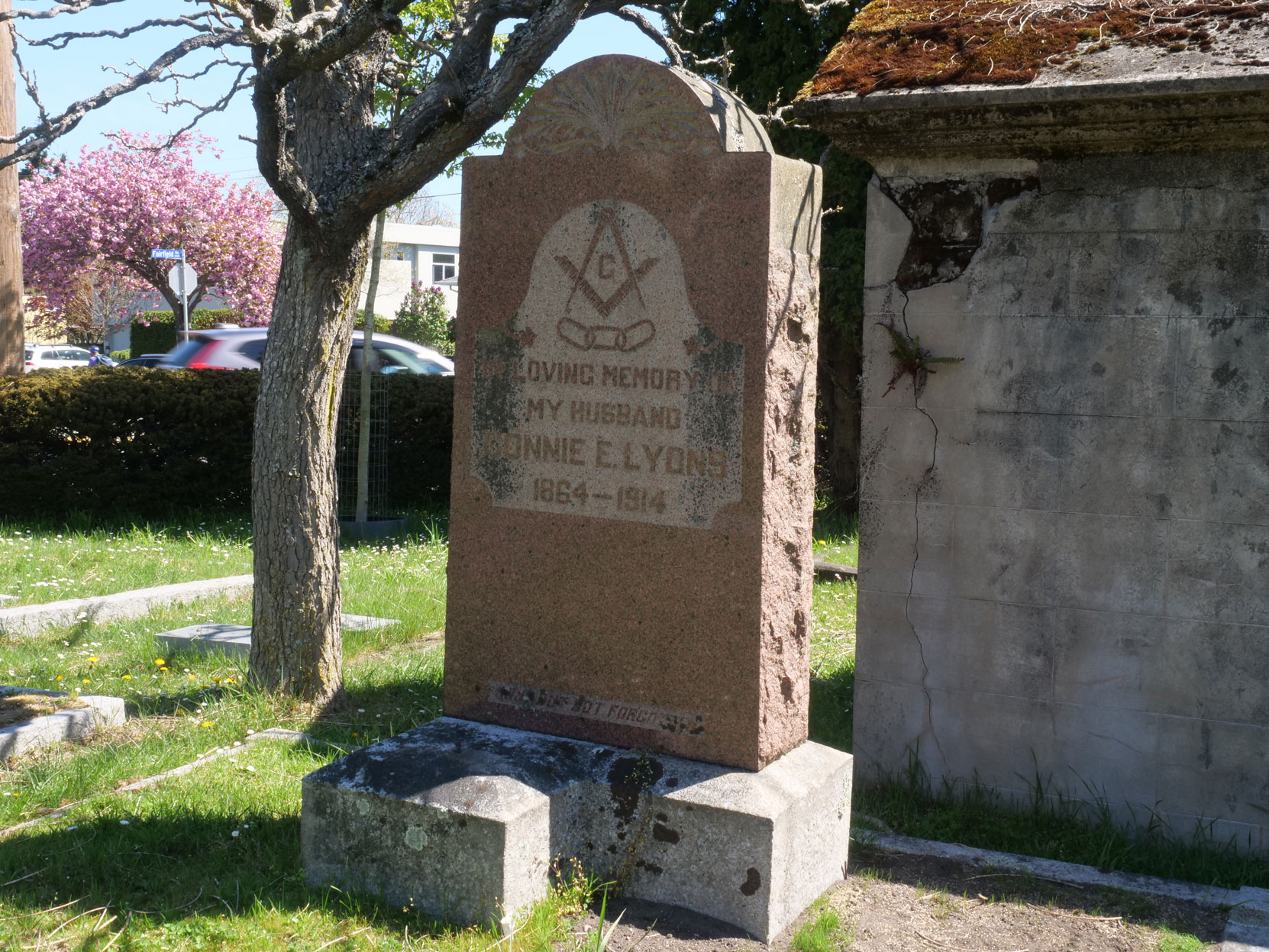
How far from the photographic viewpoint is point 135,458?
38.2 ft

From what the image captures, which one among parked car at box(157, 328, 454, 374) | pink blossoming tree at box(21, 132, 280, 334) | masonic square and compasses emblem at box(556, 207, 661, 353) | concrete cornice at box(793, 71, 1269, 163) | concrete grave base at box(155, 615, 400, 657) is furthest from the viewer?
pink blossoming tree at box(21, 132, 280, 334)

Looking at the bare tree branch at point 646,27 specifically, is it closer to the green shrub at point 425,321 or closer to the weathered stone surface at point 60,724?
the weathered stone surface at point 60,724

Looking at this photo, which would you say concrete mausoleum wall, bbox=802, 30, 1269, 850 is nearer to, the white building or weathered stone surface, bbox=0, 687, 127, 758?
weathered stone surface, bbox=0, 687, 127, 758

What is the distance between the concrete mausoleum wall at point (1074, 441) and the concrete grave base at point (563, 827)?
1342mm

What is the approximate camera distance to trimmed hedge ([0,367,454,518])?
1130 centimetres

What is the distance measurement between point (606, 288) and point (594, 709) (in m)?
1.38

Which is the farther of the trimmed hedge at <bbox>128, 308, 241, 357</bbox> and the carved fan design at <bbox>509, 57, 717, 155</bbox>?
the trimmed hedge at <bbox>128, 308, 241, 357</bbox>

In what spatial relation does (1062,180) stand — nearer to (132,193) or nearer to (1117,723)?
(1117,723)

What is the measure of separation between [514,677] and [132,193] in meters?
29.5

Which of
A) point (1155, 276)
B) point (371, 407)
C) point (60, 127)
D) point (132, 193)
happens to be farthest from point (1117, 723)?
point (132, 193)

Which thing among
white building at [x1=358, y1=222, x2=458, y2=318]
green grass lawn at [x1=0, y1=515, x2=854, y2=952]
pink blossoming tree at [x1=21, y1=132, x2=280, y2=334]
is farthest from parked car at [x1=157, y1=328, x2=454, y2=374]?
white building at [x1=358, y1=222, x2=458, y2=318]

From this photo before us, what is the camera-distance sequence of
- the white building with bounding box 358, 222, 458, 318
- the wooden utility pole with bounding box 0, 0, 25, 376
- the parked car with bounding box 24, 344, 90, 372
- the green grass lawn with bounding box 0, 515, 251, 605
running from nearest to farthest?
the green grass lawn with bounding box 0, 515, 251, 605, the wooden utility pole with bounding box 0, 0, 25, 376, the parked car with bounding box 24, 344, 90, 372, the white building with bounding box 358, 222, 458, 318

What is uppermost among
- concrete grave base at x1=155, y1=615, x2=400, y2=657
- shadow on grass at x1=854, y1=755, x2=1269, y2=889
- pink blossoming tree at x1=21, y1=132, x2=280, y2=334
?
pink blossoming tree at x1=21, y1=132, x2=280, y2=334

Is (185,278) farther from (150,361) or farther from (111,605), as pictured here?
(111,605)
